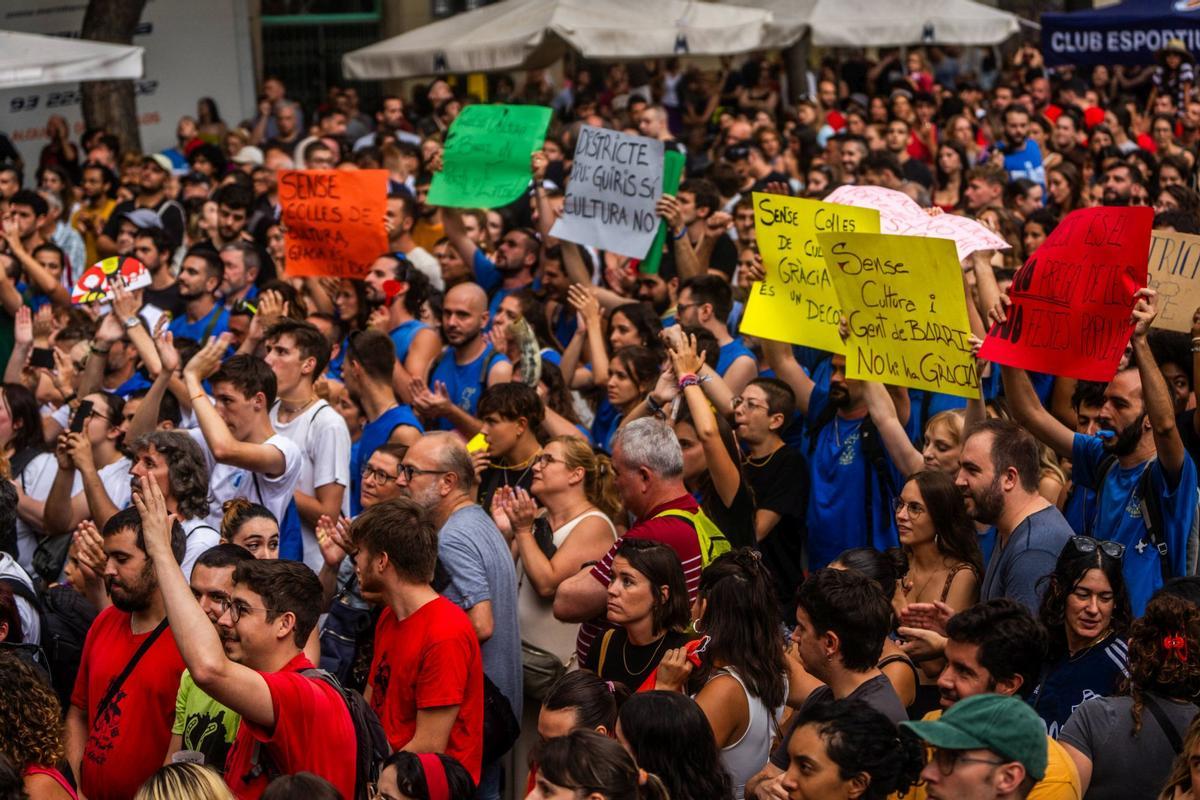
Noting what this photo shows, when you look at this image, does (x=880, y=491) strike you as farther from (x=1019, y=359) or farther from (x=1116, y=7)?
(x=1116, y=7)

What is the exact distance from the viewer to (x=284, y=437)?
7.19 meters

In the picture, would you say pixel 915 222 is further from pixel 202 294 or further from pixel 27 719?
pixel 27 719

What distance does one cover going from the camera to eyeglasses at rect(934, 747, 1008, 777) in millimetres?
3881

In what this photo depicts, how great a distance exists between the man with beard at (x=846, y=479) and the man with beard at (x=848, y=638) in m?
2.08

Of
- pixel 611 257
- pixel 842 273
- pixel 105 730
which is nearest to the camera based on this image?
pixel 105 730

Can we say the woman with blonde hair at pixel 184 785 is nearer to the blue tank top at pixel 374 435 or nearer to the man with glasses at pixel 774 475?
the man with glasses at pixel 774 475

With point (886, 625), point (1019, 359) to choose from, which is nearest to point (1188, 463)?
point (1019, 359)

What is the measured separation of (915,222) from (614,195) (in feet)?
8.04

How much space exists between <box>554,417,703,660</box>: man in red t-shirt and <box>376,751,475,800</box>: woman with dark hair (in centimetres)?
118

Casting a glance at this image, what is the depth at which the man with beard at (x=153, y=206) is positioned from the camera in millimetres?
13445

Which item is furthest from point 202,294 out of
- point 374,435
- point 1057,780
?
point 1057,780

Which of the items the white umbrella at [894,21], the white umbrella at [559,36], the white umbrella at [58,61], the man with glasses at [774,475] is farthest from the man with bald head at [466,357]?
the white umbrella at [894,21]

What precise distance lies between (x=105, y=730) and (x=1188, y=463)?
365cm

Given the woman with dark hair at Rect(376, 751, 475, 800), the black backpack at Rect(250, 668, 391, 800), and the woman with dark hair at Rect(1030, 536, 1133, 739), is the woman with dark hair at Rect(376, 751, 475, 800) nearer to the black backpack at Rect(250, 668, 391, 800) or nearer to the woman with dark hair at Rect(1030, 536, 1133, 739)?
the black backpack at Rect(250, 668, 391, 800)
